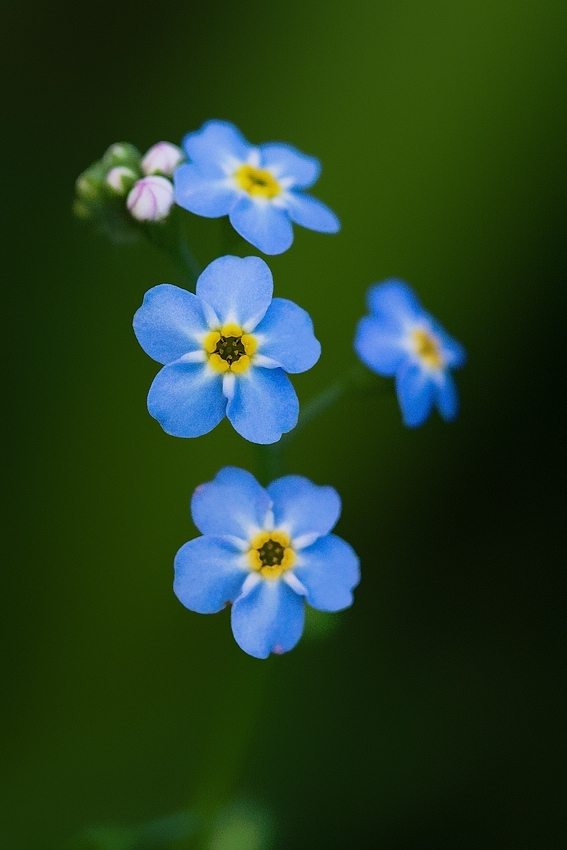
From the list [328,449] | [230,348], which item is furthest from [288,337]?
[328,449]

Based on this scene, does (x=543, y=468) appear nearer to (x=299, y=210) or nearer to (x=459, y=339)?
(x=459, y=339)

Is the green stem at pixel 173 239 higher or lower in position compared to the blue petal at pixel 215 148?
lower

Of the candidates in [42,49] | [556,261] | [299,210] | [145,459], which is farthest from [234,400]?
[42,49]

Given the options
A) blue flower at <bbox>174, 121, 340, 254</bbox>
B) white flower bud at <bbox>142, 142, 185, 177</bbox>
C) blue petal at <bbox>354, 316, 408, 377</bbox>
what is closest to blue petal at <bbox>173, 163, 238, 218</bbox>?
blue flower at <bbox>174, 121, 340, 254</bbox>

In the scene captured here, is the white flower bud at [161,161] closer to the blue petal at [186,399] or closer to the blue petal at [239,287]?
the blue petal at [239,287]

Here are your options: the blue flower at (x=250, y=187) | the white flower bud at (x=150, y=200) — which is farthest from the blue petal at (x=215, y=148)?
the white flower bud at (x=150, y=200)

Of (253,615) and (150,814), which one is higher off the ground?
(253,615)
